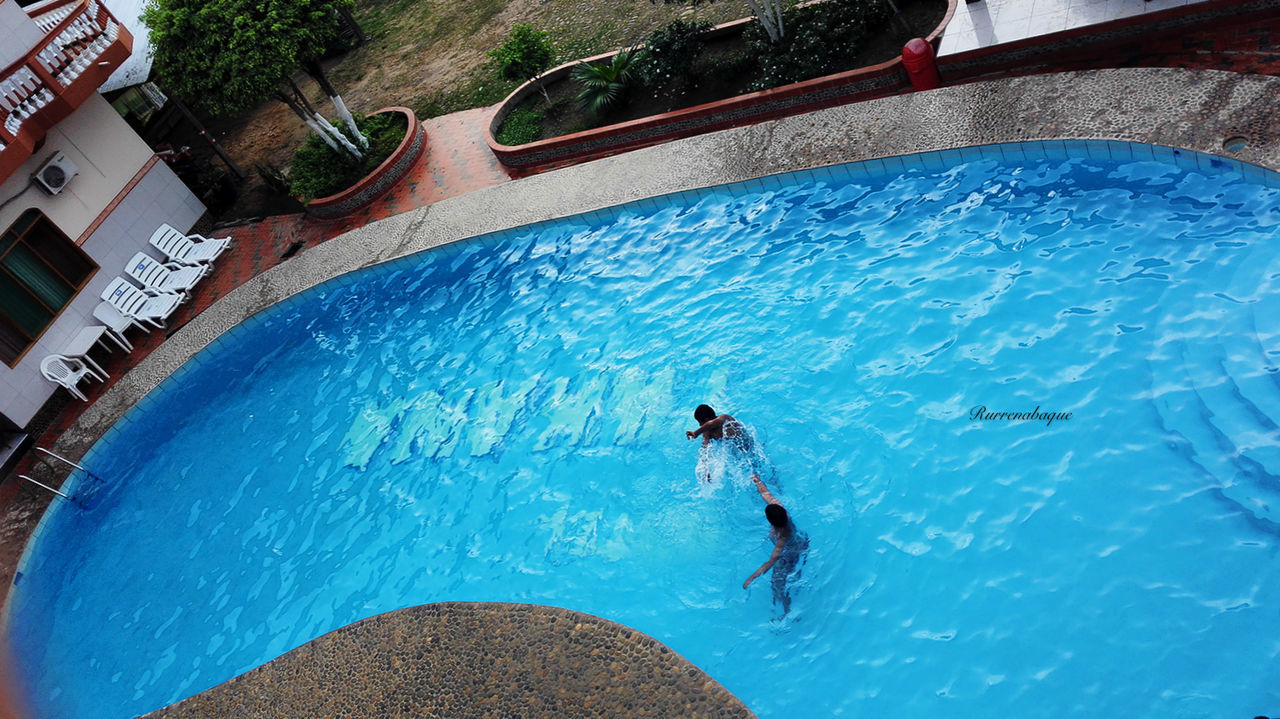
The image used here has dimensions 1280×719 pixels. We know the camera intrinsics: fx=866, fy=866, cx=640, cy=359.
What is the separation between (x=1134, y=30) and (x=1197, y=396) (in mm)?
5080

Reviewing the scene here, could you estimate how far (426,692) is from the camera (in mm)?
6414

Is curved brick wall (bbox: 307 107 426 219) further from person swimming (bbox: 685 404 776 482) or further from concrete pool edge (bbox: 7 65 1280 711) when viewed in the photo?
person swimming (bbox: 685 404 776 482)

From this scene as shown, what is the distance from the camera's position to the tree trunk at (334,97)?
1385cm

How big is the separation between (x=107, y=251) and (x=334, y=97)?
178 inches

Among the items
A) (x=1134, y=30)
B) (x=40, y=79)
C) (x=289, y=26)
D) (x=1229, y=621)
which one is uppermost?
(x=40, y=79)

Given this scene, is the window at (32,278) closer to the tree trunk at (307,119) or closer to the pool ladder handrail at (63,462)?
the pool ladder handrail at (63,462)

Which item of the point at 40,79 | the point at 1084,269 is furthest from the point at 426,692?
the point at 40,79

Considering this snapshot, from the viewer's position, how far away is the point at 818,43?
465 inches

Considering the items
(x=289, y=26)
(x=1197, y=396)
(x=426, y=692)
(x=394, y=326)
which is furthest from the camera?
(x=289, y=26)

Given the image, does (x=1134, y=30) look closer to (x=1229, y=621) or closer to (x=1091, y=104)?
(x=1091, y=104)

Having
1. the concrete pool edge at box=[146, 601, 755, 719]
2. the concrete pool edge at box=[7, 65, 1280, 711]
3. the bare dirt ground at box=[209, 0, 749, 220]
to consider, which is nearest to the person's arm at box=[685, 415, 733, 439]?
the concrete pool edge at box=[146, 601, 755, 719]

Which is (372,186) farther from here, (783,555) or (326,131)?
(783,555)

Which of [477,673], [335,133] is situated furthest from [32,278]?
[477,673]

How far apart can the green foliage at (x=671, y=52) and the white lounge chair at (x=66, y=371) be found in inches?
385
